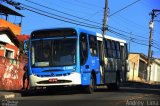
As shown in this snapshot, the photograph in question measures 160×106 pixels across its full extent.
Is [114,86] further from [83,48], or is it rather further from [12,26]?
[12,26]

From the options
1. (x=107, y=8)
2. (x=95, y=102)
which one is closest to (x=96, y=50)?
(x=95, y=102)

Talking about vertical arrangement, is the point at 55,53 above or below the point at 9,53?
below

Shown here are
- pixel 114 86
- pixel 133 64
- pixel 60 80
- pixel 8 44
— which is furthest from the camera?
pixel 133 64

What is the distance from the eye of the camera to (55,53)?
22.7 meters

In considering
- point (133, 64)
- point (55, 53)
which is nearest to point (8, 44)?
point (55, 53)

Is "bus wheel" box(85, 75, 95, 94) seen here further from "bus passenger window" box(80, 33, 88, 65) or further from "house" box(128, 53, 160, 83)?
"house" box(128, 53, 160, 83)

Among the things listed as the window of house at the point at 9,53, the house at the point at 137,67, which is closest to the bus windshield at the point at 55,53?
the window of house at the point at 9,53

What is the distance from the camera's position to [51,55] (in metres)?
22.7

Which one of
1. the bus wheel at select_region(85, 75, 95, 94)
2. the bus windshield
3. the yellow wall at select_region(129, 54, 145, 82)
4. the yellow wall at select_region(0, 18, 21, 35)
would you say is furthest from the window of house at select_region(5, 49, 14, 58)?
the yellow wall at select_region(129, 54, 145, 82)

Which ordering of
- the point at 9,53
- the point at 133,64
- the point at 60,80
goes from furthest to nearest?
the point at 133,64
the point at 9,53
the point at 60,80

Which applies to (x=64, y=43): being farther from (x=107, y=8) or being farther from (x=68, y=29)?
(x=107, y=8)

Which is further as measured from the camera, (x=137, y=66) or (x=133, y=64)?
(x=137, y=66)

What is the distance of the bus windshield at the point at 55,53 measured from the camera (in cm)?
2262

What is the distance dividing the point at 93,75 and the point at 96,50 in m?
1.47
